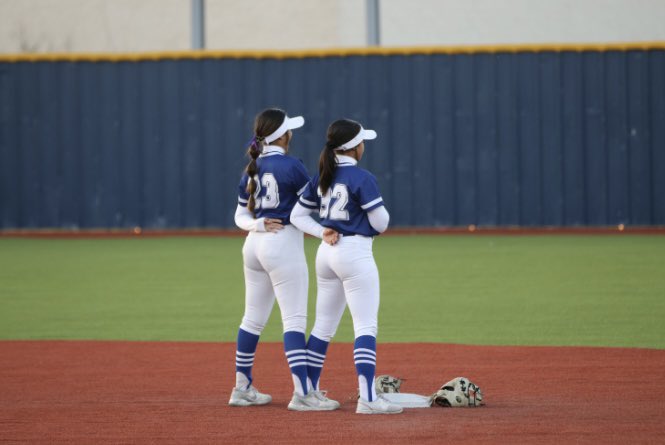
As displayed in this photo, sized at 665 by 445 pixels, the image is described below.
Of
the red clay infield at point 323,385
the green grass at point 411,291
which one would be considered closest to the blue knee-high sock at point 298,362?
the red clay infield at point 323,385

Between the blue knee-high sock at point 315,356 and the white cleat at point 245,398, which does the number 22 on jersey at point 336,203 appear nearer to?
the blue knee-high sock at point 315,356

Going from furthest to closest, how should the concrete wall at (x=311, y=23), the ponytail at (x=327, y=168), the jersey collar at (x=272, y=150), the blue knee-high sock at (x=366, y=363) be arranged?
the concrete wall at (x=311, y=23), the jersey collar at (x=272, y=150), the ponytail at (x=327, y=168), the blue knee-high sock at (x=366, y=363)

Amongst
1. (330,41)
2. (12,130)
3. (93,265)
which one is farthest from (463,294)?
(330,41)

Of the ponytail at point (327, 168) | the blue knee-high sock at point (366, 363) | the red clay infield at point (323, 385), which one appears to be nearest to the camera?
the red clay infield at point (323, 385)

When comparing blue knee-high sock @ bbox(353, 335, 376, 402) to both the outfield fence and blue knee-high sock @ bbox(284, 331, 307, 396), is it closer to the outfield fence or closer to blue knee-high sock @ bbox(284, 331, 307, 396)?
blue knee-high sock @ bbox(284, 331, 307, 396)

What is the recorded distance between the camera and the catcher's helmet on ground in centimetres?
782

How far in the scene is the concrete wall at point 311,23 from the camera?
32.4 metres

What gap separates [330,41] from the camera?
1325 inches

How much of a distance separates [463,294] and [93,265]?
6.56 meters

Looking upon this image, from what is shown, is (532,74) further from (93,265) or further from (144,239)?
(93,265)

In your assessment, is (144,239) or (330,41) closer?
(144,239)

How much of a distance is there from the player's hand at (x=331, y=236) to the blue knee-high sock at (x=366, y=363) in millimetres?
601

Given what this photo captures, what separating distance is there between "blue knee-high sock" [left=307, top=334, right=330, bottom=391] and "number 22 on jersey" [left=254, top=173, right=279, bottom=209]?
0.87 m

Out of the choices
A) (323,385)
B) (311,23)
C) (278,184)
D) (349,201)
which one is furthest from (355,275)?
(311,23)
